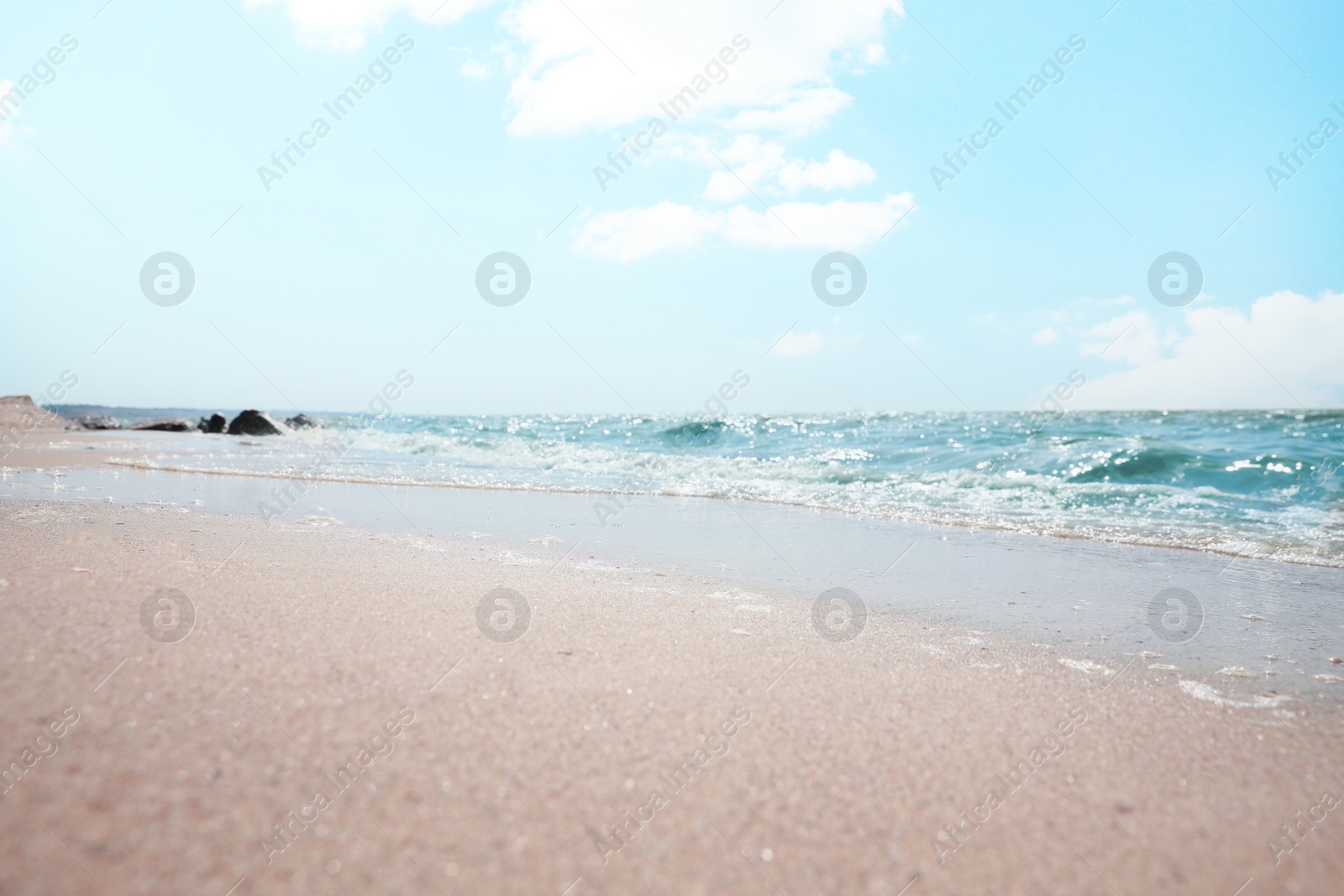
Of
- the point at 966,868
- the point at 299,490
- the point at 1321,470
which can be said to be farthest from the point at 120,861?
the point at 1321,470

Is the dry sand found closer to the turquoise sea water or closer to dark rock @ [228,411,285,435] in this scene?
the turquoise sea water

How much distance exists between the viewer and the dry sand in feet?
4.48

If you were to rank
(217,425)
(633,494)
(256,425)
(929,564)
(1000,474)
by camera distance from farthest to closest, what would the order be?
(217,425), (256,425), (1000,474), (633,494), (929,564)

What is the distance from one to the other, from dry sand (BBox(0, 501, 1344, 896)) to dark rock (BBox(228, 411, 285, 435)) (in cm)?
2039

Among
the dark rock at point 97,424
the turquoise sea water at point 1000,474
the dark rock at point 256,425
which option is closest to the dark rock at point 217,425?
the dark rock at point 256,425

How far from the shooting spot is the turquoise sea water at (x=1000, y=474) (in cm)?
712

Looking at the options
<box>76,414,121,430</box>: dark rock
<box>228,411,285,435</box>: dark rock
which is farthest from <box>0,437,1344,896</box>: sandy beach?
<box>76,414,121,430</box>: dark rock

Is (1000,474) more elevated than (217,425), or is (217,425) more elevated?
(1000,474)

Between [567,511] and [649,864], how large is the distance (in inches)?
212

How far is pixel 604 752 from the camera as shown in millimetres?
1784

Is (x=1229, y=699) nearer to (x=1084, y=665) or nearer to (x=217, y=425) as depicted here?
(x=1084, y=665)

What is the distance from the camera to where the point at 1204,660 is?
9.53ft

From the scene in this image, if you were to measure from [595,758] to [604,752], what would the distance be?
1.6 inches


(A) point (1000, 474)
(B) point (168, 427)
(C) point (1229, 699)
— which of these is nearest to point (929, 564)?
(C) point (1229, 699)
